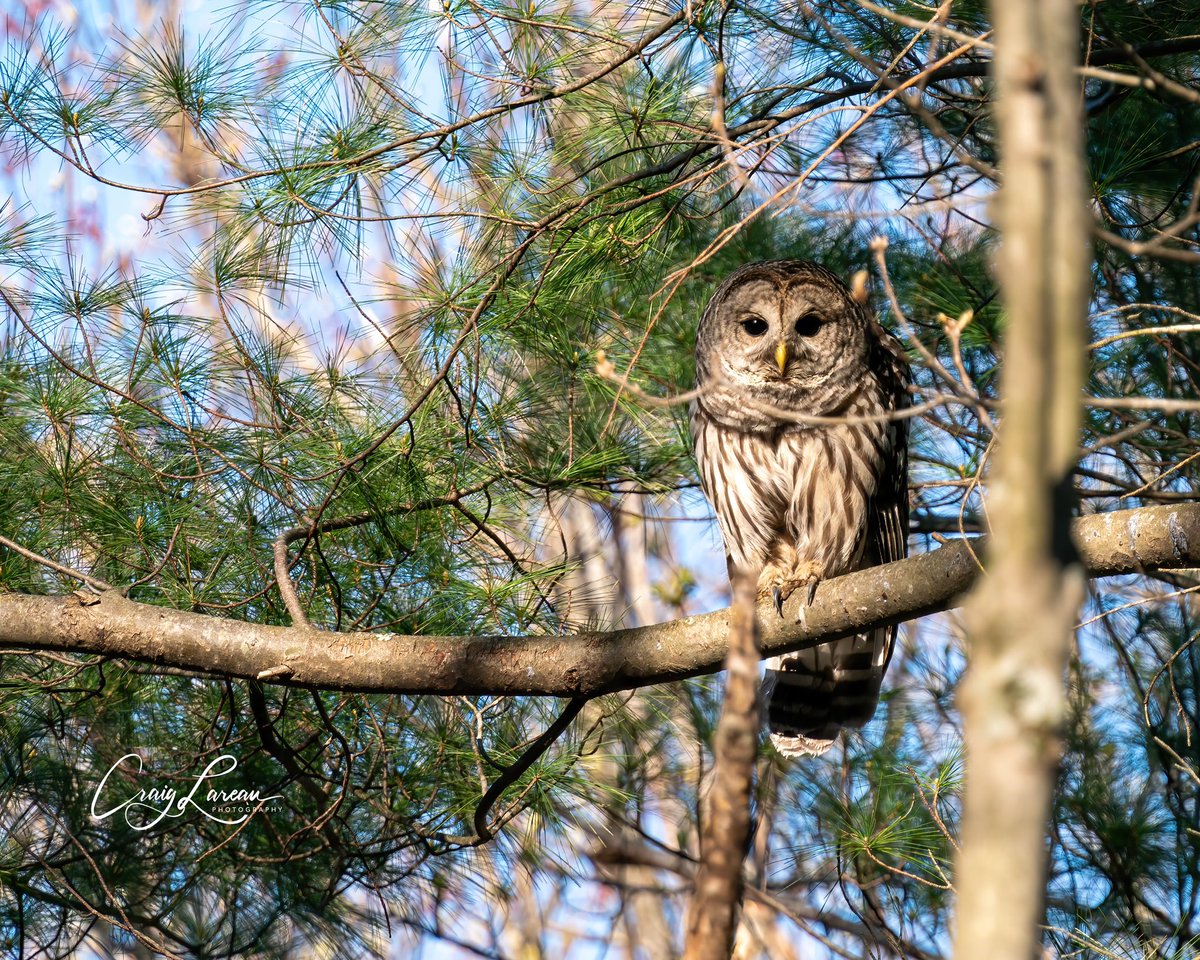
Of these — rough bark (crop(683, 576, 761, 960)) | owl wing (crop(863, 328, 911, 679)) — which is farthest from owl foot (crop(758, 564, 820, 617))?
rough bark (crop(683, 576, 761, 960))

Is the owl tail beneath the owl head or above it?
beneath

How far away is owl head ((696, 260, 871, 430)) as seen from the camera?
14.6ft

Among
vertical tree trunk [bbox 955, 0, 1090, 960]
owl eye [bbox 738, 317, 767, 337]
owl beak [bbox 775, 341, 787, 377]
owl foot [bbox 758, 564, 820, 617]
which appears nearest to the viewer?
vertical tree trunk [bbox 955, 0, 1090, 960]

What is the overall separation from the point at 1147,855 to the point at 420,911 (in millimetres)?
2438

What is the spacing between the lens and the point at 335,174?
345 cm

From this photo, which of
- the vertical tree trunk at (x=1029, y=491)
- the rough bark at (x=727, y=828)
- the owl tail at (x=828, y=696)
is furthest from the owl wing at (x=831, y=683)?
the vertical tree trunk at (x=1029, y=491)

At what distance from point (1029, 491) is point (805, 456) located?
3.44 meters

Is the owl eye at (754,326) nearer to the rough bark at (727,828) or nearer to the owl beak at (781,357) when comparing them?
the owl beak at (781,357)

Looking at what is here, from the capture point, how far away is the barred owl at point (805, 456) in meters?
4.24

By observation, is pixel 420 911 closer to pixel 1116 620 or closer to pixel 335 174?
pixel 335 174

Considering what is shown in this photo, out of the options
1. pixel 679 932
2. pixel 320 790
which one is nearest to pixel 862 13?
pixel 320 790

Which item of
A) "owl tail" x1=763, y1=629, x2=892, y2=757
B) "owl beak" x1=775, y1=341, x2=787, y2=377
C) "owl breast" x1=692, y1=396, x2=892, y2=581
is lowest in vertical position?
"owl tail" x1=763, y1=629, x2=892, y2=757

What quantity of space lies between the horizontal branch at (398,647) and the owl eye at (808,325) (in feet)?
5.41

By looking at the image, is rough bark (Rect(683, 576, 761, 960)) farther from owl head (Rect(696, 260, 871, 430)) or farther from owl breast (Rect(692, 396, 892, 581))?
owl head (Rect(696, 260, 871, 430))
